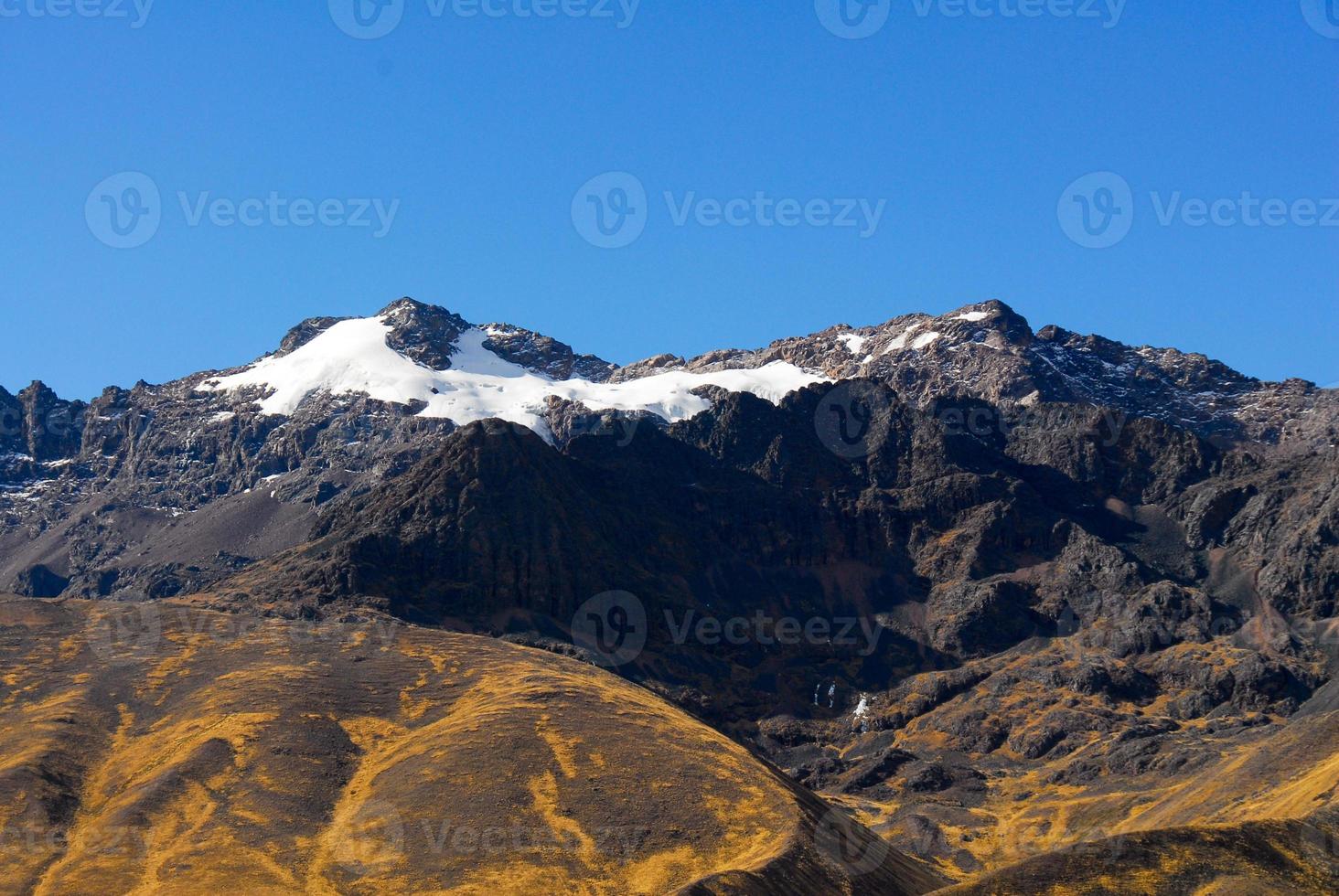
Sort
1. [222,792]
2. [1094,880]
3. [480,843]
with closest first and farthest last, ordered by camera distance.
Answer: [1094,880], [480,843], [222,792]

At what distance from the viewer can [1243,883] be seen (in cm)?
13912

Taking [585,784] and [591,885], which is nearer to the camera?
[591,885]

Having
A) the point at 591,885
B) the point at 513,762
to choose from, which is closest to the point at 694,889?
the point at 591,885

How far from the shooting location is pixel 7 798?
18125cm

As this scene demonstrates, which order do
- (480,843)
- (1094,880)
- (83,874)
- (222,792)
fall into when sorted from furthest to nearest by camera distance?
(222,792), (480,843), (83,874), (1094,880)

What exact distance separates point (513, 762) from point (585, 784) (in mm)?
10524

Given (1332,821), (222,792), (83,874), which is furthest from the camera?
(222,792)

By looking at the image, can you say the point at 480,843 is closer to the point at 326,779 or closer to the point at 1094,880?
the point at 326,779

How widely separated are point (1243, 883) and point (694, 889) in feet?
169

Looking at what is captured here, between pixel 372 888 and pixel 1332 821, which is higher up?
pixel 1332 821

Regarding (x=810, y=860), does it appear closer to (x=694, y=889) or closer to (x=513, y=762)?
(x=694, y=889)

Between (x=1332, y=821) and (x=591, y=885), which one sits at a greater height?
(x=1332, y=821)

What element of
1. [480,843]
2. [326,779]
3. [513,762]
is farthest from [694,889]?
[326,779]

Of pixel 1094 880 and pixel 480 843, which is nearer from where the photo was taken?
pixel 1094 880
